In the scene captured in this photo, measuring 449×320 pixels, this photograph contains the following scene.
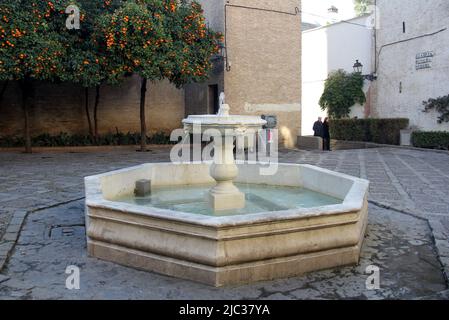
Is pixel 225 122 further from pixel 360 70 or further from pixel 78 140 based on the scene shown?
pixel 360 70

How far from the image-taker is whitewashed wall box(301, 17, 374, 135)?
18.6 m

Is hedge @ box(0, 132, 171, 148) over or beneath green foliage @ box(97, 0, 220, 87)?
beneath

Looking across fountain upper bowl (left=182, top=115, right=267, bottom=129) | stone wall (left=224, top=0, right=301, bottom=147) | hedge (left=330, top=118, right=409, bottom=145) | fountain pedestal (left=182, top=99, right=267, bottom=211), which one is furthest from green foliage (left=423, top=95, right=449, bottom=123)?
fountain upper bowl (left=182, top=115, right=267, bottom=129)

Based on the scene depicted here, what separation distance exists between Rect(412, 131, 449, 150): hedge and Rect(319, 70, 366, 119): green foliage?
Answer: 396 cm

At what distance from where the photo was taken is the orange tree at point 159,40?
37.0 feet

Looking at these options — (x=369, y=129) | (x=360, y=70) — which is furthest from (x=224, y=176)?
(x=360, y=70)

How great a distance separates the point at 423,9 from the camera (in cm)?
1545

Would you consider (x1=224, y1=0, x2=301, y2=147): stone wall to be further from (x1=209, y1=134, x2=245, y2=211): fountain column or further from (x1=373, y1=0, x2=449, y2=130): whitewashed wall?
(x1=209, y1=134, x2=245, y2=211): fountain column

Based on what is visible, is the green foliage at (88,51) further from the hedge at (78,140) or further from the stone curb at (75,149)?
the hedge at (78,140)

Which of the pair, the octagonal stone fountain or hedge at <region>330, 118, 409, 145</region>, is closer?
the octagonal stone fountain

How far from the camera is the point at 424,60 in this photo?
1554 cm

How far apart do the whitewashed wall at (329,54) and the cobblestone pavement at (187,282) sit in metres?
10.8

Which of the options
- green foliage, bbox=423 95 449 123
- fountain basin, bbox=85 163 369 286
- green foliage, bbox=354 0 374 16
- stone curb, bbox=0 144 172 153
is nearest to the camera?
fountain basin, bbox=85 163 369 286

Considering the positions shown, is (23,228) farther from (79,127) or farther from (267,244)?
(79,127)
